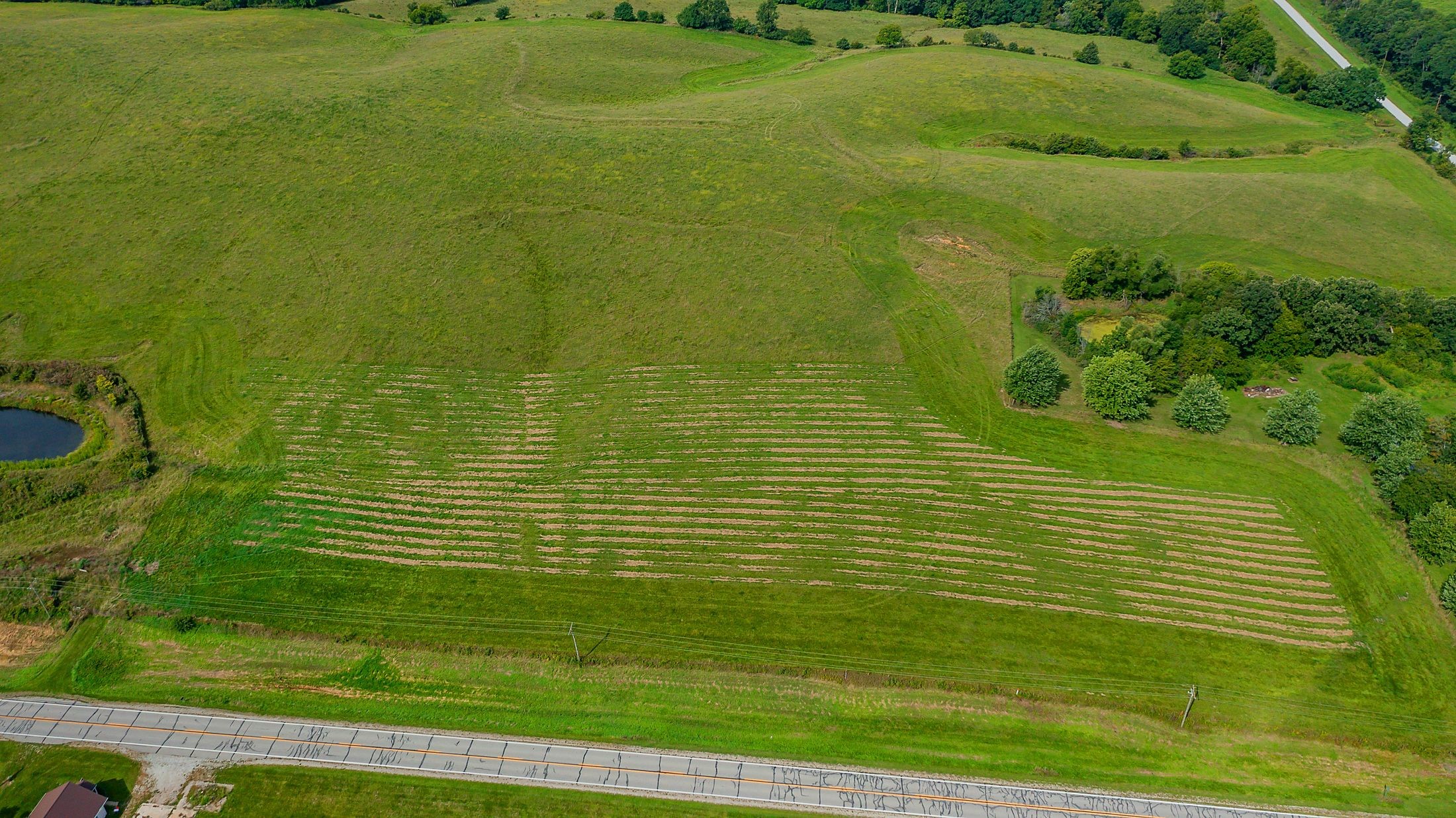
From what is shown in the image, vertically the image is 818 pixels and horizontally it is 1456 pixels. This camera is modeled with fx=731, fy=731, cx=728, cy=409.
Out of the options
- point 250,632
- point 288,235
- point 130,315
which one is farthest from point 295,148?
point 250,632

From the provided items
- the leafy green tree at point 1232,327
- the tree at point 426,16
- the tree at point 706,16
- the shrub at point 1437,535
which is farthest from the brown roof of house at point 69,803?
the tree at point 706,16

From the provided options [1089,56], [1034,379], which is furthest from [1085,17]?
[1034,379]

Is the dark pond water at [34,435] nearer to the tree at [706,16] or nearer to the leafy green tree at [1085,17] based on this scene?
the tree at [706,16]

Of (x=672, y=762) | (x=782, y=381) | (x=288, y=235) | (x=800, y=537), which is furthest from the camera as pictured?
(x=288, y=235)

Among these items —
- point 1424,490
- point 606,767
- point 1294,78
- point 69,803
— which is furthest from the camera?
point 1294,78

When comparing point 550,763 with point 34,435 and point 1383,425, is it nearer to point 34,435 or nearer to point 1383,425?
point 34,435

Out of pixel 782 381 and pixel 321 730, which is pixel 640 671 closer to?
pixel 321 730
